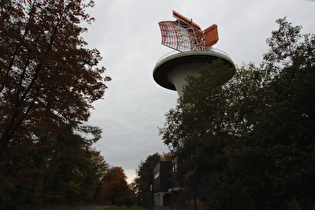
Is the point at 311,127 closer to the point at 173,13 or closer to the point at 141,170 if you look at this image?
the point at 173,13

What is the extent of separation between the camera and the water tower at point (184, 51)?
32062 millimetres

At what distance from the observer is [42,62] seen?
8.66 m

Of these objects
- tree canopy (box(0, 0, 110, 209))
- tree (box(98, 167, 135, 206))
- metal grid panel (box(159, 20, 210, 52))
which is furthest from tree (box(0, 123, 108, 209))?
tree (box(98, 167, 135, 206))

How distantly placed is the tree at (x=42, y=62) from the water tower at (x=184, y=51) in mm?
23790

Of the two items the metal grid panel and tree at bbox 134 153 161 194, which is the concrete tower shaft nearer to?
the metal grid panel

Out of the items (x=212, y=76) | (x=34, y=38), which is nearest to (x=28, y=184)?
(x=34, y=38)

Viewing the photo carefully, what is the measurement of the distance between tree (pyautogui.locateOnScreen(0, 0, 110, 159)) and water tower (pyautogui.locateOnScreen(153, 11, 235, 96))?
78.1 feet

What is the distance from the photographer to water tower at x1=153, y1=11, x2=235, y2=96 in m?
32.1

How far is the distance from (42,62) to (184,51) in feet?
89.0

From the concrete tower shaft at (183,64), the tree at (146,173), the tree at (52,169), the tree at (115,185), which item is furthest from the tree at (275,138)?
the tree at (146,173)

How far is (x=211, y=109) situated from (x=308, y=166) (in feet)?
33.5

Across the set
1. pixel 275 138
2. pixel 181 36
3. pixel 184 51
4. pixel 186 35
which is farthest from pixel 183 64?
pixel 275 138

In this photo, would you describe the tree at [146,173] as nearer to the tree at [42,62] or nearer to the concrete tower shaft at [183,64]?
the concrete tower shaft at [183,64]

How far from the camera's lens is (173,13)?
37.9m
